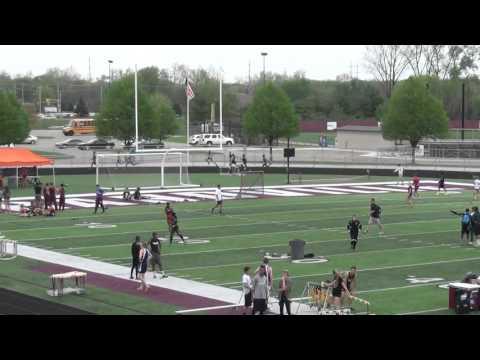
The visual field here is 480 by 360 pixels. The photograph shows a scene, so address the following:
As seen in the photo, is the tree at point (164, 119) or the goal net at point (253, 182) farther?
the tree at point (164, 119)

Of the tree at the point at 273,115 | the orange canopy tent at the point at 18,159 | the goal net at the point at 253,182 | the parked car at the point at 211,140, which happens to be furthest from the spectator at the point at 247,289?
the parked car at the point at 211,140

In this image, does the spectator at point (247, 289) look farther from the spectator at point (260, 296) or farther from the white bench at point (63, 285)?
the white bench at point (63, 285)

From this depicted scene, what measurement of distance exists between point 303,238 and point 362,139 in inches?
2486

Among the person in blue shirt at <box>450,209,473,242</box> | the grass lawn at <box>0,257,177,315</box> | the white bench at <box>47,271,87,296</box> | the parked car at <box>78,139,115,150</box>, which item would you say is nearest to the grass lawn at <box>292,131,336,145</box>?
the parked car at <box>78,139,115,150</box>

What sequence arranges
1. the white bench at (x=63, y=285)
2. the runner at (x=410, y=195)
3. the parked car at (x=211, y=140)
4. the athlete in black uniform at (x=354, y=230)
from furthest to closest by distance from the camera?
the parked car at (x=211, y=140)
the runner at (x=410, y=195)
the athlete in black uniform at (x=354, y=230)
the white bench at (x=63, y=285)

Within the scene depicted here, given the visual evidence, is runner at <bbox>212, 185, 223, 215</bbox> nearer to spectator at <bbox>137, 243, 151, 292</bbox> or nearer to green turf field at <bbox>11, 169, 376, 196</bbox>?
green turf field at <bbox>11, 169, 376, 196</bbox>

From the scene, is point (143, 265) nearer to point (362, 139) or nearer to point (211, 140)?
point (211, 140)

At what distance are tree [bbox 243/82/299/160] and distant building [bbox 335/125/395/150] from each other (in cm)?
1873

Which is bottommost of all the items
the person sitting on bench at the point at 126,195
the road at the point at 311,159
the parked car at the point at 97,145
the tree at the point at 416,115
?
the person sitting on bench at the point at 126,195

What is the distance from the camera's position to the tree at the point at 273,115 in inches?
2810

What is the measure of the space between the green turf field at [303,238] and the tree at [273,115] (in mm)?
30670

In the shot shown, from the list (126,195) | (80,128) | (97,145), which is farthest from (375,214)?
(80,128)
